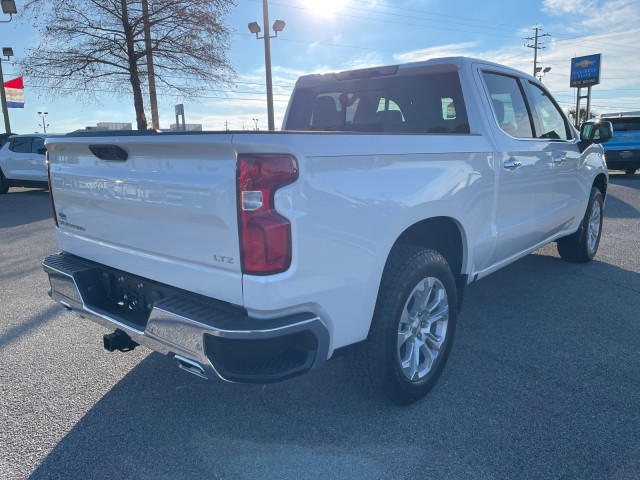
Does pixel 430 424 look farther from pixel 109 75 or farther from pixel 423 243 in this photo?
pixel 109 75

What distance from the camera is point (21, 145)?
47.0 ft

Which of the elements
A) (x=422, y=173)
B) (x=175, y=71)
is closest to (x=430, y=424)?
(x=422, y=173)

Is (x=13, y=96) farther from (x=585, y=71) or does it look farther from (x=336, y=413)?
(x=585, y=71)

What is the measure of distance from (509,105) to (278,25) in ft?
57.8

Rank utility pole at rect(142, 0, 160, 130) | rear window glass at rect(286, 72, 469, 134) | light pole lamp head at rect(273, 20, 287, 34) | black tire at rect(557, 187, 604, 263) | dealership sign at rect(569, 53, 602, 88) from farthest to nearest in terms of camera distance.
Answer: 1. dealership sign at rect(569, 53, 602, 88)
2. light pole lamp head at rect(273, 20, 287, 34)
3. utility pole at rect(142, 0, 160, 130)
4. black tire at rect(557, 187, 604, 263)
5. rear window glass at rect(286, 72, 469, 134)

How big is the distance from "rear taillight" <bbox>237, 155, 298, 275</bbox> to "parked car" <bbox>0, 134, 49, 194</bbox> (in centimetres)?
1428

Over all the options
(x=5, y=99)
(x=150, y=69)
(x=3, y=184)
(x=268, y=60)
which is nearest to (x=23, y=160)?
(x=3, y=184)

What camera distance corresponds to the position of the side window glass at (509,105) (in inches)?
151

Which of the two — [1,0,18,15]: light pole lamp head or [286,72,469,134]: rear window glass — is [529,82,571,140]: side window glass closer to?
[286,72,469,134]: rear window glass

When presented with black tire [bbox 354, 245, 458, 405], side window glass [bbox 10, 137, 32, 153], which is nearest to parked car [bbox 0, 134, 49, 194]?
side window glass [bbox 10, 137, 32, 153]

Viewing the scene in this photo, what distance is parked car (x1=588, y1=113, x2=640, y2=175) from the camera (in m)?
15.1

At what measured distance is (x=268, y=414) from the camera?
9.46ft

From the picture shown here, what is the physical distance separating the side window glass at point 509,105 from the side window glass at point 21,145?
14.0 m

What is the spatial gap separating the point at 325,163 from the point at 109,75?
1744cm
